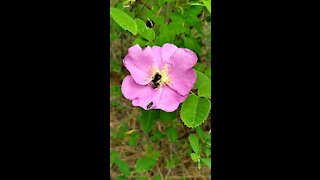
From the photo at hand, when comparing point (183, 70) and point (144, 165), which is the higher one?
point (183, 70)

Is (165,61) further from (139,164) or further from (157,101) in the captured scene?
(139,164)

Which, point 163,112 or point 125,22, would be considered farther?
point 163,112

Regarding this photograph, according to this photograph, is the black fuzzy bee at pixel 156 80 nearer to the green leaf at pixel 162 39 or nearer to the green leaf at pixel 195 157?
the green leaf at pixel 162 39

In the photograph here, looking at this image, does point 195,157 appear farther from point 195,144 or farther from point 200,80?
point 200,80

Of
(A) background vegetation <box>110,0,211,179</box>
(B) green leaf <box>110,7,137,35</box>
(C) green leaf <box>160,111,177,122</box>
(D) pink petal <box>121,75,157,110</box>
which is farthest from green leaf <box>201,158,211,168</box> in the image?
(B) green leaf <box>110,7,137,35</box>

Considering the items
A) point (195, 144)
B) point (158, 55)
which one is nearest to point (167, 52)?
point (158, 55)
